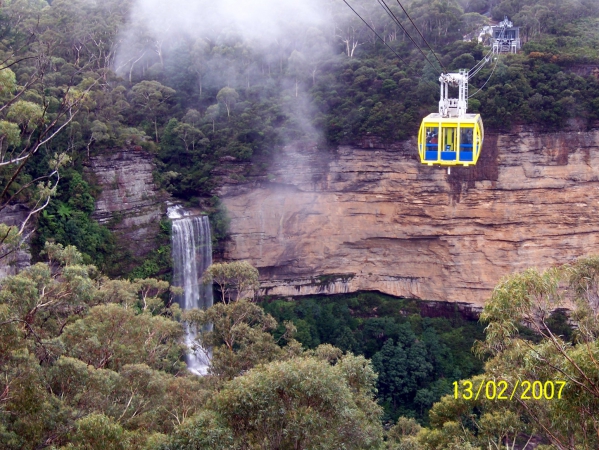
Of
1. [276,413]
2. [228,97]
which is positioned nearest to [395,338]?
[228,97]

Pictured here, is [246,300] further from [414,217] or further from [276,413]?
[414,217]

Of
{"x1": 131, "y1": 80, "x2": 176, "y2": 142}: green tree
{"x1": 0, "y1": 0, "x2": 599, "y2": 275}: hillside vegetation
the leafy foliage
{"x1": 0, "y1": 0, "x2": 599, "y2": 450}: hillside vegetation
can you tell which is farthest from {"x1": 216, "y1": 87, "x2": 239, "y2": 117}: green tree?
the leafy foliage

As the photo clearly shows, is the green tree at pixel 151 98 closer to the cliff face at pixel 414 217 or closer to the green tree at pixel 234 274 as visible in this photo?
the cliff face at pixel 414 217

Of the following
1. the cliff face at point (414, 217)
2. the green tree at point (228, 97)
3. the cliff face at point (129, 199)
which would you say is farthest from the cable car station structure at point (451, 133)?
the green tree at point (228, 97)

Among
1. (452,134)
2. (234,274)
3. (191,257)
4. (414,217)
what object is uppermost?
(452,134)

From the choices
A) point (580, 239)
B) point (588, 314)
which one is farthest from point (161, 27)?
point (588, 314)

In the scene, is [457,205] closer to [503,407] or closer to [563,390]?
[503,407]
